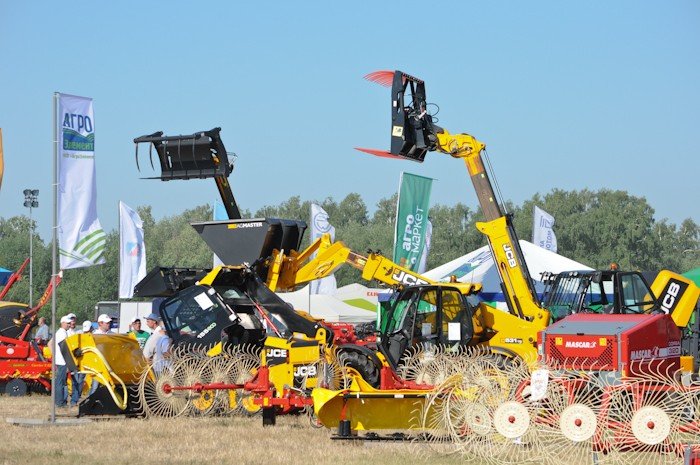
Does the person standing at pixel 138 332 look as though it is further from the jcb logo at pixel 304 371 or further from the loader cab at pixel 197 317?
the jcb logo at pixel 304 371

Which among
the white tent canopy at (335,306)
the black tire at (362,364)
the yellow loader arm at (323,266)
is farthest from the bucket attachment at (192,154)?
the white tent canopy at (335,306)

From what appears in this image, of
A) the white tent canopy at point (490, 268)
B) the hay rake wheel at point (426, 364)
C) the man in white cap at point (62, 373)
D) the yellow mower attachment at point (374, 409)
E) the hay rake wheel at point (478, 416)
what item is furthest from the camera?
the white tent canopy at point (490, 268)

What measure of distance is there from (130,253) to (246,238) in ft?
46.7

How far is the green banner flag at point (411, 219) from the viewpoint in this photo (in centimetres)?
3081

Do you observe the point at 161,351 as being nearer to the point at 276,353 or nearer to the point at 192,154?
the point at 276,353

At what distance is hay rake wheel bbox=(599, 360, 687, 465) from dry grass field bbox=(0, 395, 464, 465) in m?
1.91

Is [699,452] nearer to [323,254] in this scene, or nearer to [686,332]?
[686,332]

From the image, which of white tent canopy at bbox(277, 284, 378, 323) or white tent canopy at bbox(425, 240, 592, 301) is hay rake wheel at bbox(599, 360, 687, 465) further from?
white tent canopy at bbox(277, 284, 378, 323)

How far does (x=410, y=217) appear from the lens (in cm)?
3120

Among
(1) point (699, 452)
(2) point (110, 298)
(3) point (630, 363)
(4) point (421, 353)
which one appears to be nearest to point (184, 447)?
(4) point (421, 353)

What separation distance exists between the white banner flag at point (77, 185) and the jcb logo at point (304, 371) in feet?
12.6

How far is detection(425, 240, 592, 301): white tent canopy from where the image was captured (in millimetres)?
28703

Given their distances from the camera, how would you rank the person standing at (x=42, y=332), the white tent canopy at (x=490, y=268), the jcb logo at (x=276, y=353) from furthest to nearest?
the white tent canopy at (x=490, y=268) < the person standing at (x=42, y=332) < the jcb logo at (x=276, y=353)

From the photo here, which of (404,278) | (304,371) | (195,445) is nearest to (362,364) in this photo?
(304,371)
